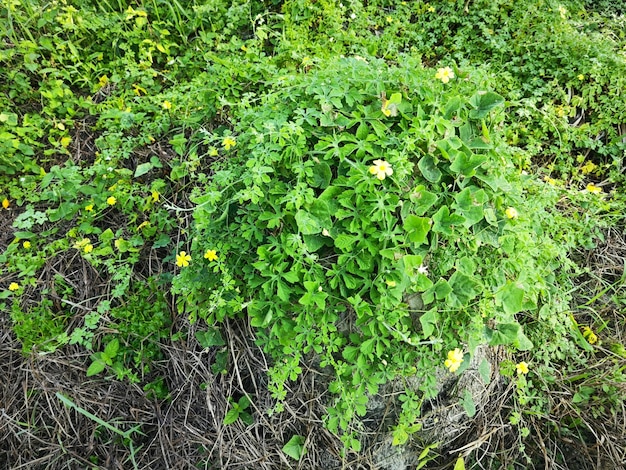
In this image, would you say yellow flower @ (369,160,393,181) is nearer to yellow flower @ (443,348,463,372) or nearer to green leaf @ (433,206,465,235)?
green leaf @ (433,206,465,235)

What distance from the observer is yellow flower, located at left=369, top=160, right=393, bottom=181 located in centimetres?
178

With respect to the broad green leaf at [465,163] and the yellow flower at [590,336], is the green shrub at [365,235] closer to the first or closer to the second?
the broad green leaf at [465,163]

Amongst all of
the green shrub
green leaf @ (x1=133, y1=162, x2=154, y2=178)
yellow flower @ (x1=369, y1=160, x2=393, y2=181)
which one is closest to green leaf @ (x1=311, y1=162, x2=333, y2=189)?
the green shrub

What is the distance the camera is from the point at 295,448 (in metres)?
2.10

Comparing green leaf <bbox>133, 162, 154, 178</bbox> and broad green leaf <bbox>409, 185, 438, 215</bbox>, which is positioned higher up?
broad green leaf <bbox>409, 185, 438, 215</bbox>

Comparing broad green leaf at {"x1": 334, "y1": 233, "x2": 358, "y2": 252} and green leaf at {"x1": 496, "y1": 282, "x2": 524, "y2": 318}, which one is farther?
green leaf at {"x1": 496, "y1": 282, "x2": 524, "y2": 318}

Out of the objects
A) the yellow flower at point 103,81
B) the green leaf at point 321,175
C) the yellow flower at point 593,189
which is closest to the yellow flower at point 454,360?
the green leaf at point 321,175

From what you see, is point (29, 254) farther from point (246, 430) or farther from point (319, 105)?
point (319, 105)

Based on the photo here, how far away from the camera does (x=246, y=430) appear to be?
2.13 metres

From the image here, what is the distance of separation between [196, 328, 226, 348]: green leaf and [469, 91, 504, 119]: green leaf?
1.52 meters

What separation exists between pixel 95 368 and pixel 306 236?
135 centimetres

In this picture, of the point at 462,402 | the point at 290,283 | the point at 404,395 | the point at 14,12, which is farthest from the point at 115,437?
the point at 14,12

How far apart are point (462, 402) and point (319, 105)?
1495 millimetres

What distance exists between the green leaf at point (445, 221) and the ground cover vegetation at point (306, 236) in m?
0.01
